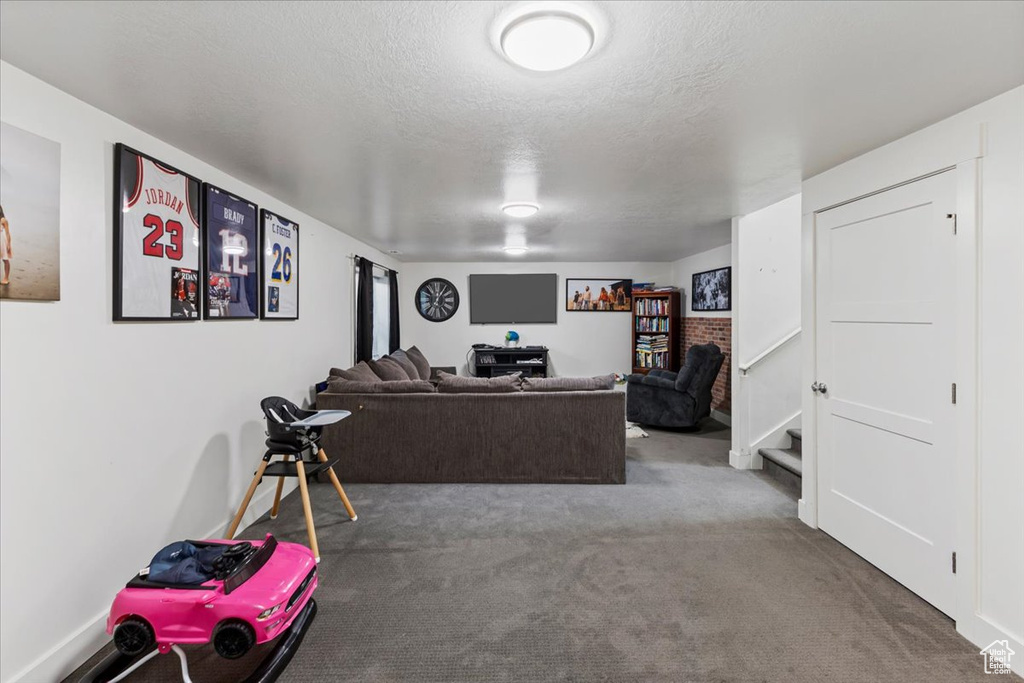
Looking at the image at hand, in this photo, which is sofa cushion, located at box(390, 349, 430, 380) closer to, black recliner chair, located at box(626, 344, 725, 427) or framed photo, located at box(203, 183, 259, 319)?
framed photo, located at box(203, 183, 259, 319)

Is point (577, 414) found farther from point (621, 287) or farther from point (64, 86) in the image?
point (621, 287)

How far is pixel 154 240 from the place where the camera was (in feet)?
7.20

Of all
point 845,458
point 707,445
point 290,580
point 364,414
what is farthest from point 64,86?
point 707,445

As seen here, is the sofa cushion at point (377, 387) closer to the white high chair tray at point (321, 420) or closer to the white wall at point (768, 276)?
the white high chair tray at point (321, 420)

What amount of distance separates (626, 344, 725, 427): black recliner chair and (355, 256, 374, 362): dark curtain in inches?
130

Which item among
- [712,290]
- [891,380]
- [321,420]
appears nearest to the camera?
[891,380]

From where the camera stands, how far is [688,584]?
2.30 meters

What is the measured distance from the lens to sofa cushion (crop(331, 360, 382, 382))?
13.2ft

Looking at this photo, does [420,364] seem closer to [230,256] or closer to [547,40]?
[230,256]

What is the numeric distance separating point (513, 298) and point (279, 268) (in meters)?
4.47

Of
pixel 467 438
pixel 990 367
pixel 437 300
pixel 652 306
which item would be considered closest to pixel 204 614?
pixel 467 438

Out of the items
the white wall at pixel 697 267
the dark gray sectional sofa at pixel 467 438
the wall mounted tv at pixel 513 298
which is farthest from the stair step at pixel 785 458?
the wall mounted tv at pixel 513 298

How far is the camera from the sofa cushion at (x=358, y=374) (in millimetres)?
4027

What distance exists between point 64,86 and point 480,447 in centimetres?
312
